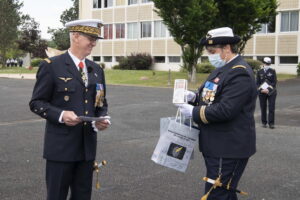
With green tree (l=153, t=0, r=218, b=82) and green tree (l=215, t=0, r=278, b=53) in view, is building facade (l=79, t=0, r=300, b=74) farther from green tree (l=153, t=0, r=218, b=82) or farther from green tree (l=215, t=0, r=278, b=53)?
green tree (l=153, t=0, r=218, b=82)

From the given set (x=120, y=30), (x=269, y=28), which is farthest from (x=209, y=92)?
(x=120, y=30)

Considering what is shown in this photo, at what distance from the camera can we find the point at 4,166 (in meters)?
6.50

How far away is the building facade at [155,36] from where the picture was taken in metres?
35.0

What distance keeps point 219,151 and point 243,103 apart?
18.4 inches

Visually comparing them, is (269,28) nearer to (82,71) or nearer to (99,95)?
(99,95)

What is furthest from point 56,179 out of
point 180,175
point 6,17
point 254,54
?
point 6,17

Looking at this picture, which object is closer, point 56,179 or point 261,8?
point 56,179

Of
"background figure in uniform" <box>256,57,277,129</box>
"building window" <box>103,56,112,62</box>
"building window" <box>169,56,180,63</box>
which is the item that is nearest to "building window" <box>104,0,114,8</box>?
"building window" <box>103,56,112,62</box>

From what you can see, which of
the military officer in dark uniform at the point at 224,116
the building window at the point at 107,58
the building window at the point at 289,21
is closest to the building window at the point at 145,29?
the building window at the point at 107,58

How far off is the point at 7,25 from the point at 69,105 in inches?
2416

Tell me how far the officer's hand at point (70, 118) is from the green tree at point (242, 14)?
22196 mm

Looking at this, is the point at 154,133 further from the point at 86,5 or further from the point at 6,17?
the point at 6,17

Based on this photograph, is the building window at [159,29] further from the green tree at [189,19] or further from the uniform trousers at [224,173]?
the uniform trousers at [224,173]

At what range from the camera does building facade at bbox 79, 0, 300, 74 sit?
35031 millimetres
